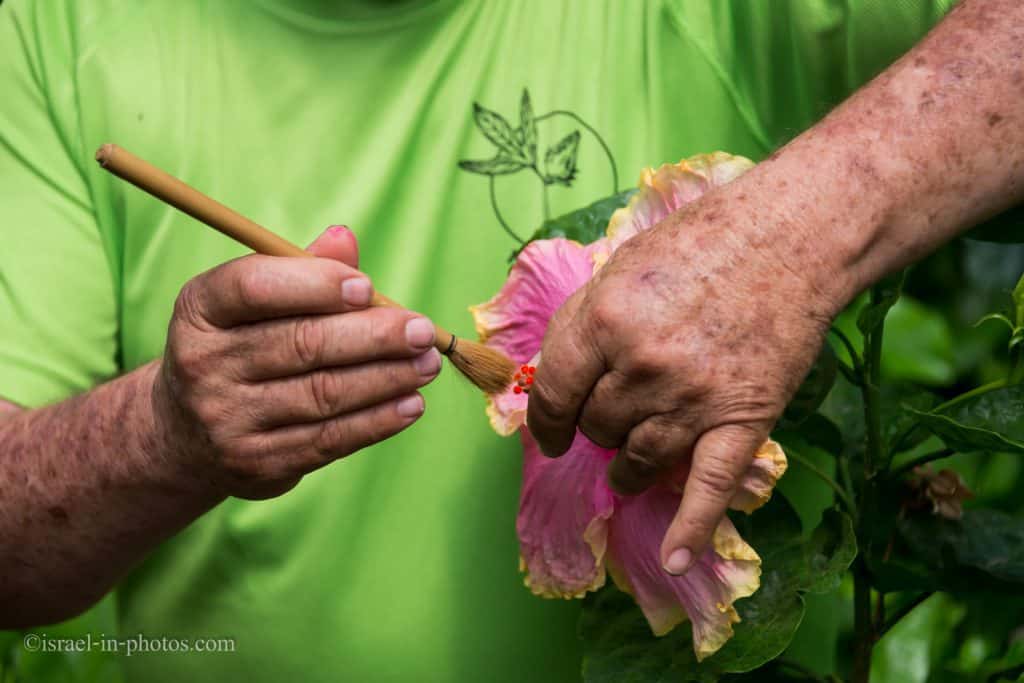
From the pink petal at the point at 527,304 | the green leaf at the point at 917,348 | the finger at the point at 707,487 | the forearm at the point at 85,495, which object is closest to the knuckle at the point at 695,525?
the finger at the point at 707,487

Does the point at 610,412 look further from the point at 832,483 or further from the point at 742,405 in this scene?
the point at 832,483

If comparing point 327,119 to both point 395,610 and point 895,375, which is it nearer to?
point 395,610

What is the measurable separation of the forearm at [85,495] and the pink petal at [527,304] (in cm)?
24

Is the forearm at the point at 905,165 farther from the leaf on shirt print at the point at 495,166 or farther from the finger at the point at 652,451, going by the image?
the leaf on shirt print at the point at 495,166

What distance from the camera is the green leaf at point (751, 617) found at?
68 cm

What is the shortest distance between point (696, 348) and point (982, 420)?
228 millimetres

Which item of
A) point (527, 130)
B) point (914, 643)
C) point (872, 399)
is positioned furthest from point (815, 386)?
point (914, 643)

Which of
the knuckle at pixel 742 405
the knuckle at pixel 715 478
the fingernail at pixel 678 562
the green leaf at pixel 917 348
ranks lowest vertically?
the green leaf at pixel 917 348

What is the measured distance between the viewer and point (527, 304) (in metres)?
0.72

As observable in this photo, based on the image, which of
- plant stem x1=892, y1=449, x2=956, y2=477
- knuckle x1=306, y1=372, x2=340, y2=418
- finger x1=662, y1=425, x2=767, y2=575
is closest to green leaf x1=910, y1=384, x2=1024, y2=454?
plant stem x1=892, y1=449, x2=956, y2=477

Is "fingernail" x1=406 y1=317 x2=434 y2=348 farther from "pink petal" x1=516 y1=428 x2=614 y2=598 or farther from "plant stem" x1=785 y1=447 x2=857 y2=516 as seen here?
"plant stem" x1=785 y1=447 x2=857 y2=516

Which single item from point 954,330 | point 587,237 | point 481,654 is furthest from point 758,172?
point 954,330

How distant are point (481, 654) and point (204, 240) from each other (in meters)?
0.41

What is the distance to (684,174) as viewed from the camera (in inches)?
26.9
